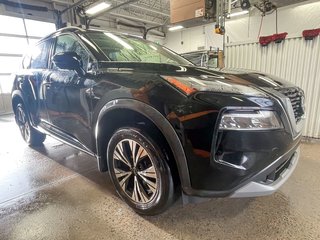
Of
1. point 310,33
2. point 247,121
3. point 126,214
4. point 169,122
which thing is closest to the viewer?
point 247,121

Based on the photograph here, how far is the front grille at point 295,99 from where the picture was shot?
63.2 inches

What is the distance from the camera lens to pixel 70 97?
6.93 ft

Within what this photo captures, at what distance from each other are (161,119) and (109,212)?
1.02 metres

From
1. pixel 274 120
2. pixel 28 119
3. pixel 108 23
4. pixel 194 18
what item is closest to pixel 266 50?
pixel 194 18

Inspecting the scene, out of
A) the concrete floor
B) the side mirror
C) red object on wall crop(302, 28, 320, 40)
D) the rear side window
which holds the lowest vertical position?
the concrete floor

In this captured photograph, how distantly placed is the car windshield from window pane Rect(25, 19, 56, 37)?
29.0 ft


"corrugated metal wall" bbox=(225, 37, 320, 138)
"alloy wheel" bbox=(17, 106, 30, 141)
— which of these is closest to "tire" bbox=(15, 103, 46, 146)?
"alloy wheel" bbox=(17, 106, 30, 141)

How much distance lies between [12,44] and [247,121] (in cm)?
1064

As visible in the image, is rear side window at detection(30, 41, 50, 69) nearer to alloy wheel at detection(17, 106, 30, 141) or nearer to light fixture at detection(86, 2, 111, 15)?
alloy wheel at detection(17, 106, 30, 141)

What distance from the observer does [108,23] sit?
1179cm

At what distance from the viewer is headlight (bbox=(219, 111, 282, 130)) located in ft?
4.02

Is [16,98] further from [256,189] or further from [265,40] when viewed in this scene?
[265,40]

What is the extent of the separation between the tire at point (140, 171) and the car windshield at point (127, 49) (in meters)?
0.75

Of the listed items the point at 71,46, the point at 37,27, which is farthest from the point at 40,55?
the point at 37,27
